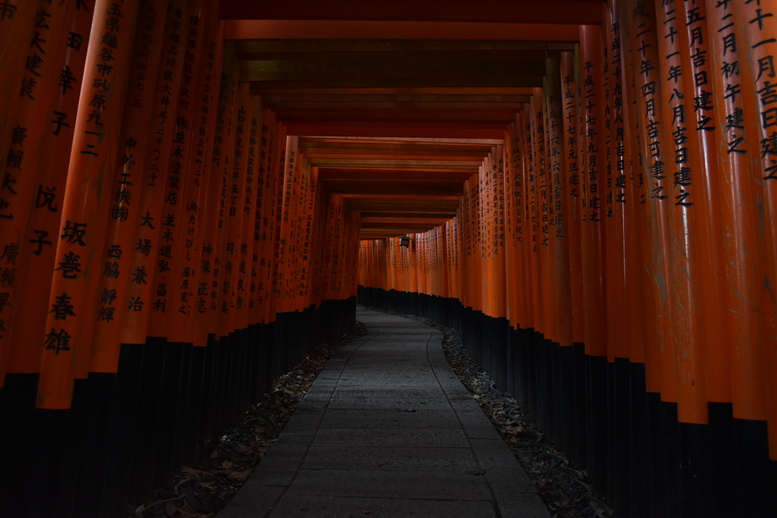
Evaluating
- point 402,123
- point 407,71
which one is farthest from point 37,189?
point 402,123

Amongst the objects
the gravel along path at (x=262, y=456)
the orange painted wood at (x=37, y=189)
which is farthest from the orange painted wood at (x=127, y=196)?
the gravel along path at (x=262, y=456)

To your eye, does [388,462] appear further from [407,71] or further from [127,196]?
[407,71]

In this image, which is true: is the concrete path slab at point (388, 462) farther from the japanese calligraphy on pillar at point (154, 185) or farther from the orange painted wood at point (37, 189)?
the orange painted wood at point (37, 189)

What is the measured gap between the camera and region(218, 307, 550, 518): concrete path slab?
9.74 ft

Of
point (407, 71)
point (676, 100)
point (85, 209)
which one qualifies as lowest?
point (85, 209)

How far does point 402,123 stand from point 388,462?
387 centimetres

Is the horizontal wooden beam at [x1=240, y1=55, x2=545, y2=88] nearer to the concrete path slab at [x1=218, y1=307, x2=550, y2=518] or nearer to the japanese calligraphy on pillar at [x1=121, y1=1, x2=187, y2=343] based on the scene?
the japanese calligraphy on pillar at [x1=121, y1=1, x2=187, y2=343]

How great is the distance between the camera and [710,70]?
2.09m

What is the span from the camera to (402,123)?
599cm

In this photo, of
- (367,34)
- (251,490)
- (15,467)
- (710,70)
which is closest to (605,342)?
(710,70)

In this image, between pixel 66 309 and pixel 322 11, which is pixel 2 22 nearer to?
pixel 66 309

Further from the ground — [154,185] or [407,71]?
[407,71]

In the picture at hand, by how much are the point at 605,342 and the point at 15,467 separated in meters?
3.17

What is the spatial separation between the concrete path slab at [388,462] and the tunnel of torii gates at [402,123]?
0.56m
